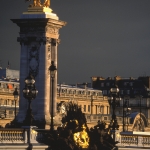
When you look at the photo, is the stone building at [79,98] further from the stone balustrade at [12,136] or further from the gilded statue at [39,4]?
the stone balustrade at [12,136]

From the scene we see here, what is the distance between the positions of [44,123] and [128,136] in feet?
34.0

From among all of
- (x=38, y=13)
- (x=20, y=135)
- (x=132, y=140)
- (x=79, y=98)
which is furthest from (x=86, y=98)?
(x=20, y=135)

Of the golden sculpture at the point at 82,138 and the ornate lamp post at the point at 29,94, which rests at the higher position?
the ornate lamp post at the point at 29,94

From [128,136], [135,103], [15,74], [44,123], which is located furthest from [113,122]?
[135,103]

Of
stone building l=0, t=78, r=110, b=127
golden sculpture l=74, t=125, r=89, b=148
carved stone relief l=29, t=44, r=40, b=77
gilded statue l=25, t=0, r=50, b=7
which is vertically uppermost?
gilded statue l=25, t=0, r=50, b=7

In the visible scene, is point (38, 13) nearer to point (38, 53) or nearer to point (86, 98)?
point (38, 53)

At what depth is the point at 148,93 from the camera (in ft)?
628

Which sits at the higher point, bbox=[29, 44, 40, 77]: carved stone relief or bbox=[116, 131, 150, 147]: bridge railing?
bbox=[29, 44, 40, 77]: carved stone relief

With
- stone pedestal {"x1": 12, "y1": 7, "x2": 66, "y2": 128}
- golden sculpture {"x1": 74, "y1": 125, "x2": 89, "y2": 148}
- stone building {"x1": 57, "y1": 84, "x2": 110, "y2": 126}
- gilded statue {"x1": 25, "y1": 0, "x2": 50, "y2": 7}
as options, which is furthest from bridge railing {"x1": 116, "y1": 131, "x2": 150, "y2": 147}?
stone building {"x1": 57, "y1": 84, "x2": 110, "y2": 126}

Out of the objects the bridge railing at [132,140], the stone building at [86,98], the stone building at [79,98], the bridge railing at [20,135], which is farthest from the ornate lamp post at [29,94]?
the stone building at [86,98]

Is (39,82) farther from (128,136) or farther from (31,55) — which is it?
(128,136)

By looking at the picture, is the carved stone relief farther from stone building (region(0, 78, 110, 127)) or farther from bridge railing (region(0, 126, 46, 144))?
stone building (region(0, 78, 110, 127))

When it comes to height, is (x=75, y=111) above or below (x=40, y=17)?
below

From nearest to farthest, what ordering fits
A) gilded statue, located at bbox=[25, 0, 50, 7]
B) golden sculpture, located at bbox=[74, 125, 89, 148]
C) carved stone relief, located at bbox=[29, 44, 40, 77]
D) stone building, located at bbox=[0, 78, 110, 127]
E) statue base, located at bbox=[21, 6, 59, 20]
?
golden sculpture, located at bbox=[74, 125, 89, 148] → carved stone relief, located at bbox=[29, 44, 40, 77] → statue base, located at bbox=[21, 6, 59, 20] → gilded statue, located at bbox=[25, 0, 50, 7] → stone building, located at bbox=[0, 78, 110, 127]
